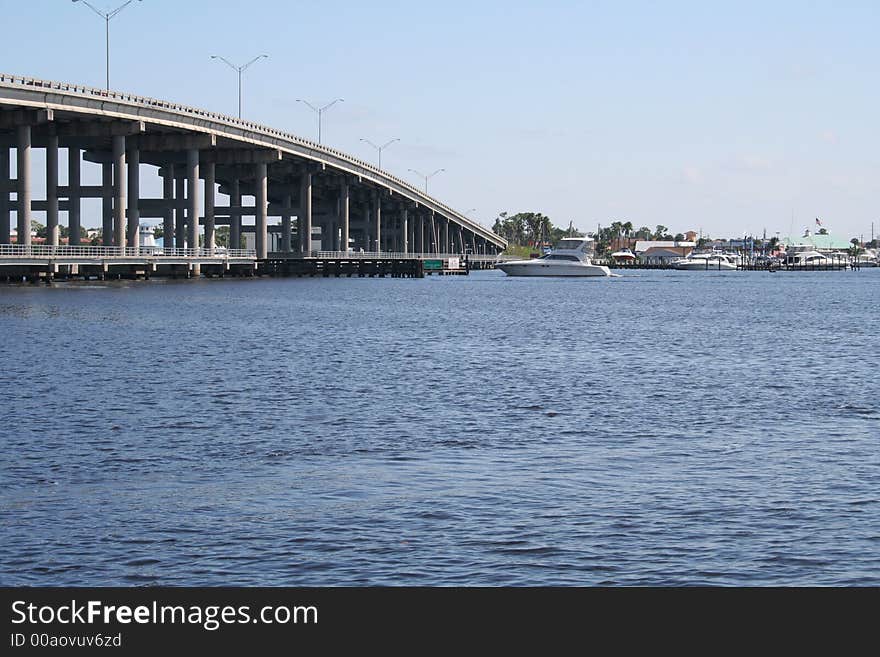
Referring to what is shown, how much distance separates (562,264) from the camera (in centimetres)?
19062

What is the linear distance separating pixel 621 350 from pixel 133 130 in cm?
7204

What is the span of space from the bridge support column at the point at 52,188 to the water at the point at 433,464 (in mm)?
65180

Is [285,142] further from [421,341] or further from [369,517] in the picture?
[369,517]

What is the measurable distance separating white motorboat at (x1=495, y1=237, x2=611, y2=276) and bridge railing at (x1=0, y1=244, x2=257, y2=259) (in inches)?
2107

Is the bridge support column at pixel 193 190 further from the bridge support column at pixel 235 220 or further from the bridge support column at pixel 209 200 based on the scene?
the bridge support column at pixel 235 220

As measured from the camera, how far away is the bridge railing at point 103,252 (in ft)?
332

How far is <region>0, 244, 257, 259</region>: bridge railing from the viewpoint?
3986 inches

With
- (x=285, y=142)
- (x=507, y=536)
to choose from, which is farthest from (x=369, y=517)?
(x=285, y=142)

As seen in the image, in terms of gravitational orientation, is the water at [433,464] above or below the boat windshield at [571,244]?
below

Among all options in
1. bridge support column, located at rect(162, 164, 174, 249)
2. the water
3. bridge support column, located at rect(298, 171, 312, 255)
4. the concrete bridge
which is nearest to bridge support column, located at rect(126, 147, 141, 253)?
the concrete bridge

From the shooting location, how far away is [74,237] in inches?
5315

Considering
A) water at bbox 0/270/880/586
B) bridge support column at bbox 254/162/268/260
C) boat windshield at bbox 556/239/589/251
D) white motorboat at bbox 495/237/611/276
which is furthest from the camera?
boat windshield at bbox 556/239/589/251

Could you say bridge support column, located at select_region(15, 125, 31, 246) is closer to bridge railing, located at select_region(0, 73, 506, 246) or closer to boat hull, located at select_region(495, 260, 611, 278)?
bridge railing, located at select_region(0, 73, 506, 246)

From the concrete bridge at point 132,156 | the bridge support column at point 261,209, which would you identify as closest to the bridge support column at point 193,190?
the concrete bridge at point 132,156
